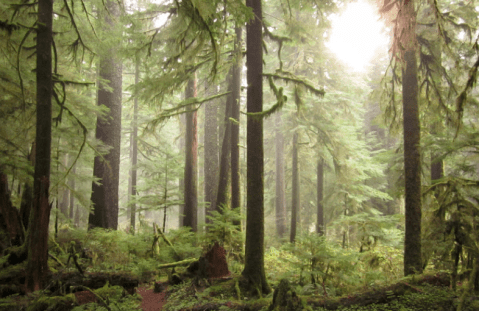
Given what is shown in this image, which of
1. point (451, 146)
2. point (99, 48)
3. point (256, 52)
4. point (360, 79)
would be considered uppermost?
point (360, 79)

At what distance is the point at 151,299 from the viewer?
Answer: 5863 mm

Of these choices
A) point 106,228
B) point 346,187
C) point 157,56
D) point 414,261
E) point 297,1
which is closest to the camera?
point 414,261

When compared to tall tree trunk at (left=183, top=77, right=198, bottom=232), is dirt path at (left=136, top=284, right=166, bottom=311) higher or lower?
lower

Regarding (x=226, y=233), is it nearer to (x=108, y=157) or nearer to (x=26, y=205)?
(x=26, y=205)

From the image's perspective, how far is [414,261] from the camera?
6.87 m

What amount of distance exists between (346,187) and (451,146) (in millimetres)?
8382

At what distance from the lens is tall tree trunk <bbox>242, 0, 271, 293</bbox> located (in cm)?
622

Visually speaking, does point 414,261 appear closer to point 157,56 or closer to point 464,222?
point 464,222

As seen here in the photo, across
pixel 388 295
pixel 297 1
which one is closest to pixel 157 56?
pixel 297 1

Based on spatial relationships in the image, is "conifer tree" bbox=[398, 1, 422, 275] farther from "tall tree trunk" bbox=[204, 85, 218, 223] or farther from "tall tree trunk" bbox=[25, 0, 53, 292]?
"tall tree trunk" bbox=[204, 85, 218, 223]

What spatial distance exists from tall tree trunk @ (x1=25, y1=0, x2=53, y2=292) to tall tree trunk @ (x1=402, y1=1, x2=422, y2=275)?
26.8 feet

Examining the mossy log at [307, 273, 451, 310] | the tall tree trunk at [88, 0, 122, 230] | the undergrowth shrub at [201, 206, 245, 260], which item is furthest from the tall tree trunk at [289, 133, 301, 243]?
the mossy log at [307, 273, 451, 310]

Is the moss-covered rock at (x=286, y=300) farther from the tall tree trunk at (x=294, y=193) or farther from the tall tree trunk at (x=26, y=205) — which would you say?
the tall tree trunk at (x=294, y=193)

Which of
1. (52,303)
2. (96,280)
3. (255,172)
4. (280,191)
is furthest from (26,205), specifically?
(280,191)
